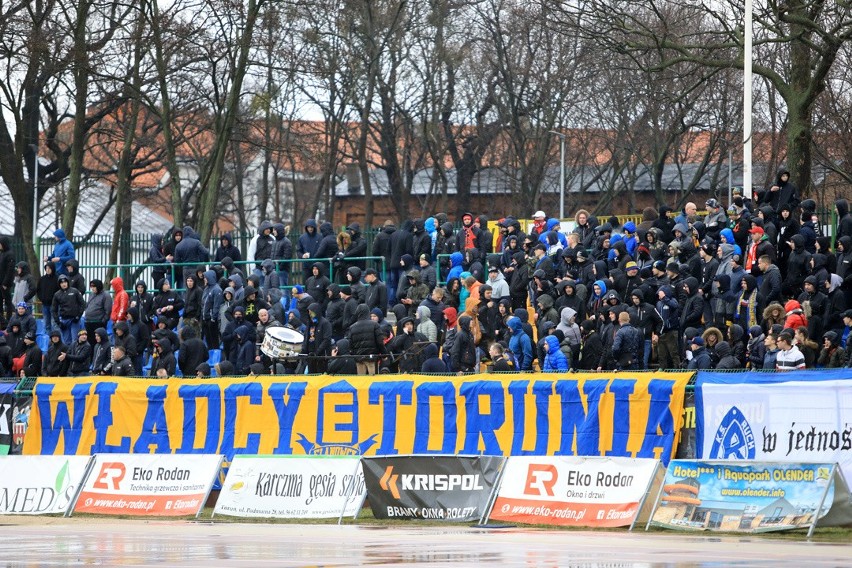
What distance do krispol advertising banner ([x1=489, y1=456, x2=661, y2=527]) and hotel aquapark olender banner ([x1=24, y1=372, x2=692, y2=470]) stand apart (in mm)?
946

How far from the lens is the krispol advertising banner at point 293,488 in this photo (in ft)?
68.7

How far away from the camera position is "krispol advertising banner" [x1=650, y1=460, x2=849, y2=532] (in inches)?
673

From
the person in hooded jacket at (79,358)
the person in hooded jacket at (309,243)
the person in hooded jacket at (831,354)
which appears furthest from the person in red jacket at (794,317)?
the person in hooded jacket at (79,358)

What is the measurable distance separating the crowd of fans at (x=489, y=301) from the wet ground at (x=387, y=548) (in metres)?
4.08

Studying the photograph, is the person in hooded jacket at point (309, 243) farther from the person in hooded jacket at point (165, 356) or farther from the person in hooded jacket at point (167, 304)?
the person in hooded jacket at point (165, 356)

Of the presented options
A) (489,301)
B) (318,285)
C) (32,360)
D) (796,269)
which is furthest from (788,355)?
(32,360)

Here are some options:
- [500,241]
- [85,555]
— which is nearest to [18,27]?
[500,241]

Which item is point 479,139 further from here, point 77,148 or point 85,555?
point 85,555

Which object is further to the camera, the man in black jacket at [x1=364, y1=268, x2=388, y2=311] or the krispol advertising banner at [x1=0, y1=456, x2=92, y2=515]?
the man in black jacket at [x1=364, y1=268, x2=388, y2=311]

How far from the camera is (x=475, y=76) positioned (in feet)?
208

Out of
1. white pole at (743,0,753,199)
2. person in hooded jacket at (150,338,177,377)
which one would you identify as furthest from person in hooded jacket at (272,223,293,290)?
white pole at (743,0,753,199)

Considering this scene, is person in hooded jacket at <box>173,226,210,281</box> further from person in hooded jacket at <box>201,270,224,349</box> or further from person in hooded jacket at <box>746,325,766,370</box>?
person in hooded jacket at <box>746,325,766,370</box>

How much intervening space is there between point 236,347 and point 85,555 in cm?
1254

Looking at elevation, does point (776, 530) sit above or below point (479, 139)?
below
